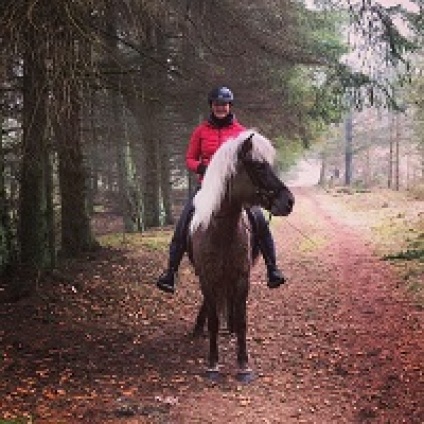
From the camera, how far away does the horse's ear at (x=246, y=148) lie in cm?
572

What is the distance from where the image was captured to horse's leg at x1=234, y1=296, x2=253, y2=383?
20.7ft

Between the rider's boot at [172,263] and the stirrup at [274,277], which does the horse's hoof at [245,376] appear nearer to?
the stirrup at [274,277]

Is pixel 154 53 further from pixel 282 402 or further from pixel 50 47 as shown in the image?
pixel 282 402

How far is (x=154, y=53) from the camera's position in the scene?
10383 millimetres

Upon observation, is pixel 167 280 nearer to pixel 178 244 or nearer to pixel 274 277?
pixel 178 244

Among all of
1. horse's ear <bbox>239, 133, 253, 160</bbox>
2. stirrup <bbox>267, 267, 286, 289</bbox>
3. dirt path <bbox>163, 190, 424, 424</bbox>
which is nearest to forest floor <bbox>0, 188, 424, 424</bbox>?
dirt path <bbox>163, 190, 424, 424</bbox>

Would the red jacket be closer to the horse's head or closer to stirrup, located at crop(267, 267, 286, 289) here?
the horse's head

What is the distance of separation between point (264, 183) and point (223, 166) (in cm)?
49

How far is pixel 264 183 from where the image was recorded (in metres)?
5.69

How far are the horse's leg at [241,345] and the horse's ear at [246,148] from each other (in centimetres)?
171

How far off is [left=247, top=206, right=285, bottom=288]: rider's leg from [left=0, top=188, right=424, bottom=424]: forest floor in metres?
1.05

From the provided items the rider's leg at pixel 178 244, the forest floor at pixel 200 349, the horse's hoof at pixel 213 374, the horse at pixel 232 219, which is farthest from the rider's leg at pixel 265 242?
the horse's hoof at pixel 213 374

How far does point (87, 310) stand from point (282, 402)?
3887 millimetres

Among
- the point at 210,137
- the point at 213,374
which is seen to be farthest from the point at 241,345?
the point at 210,137
